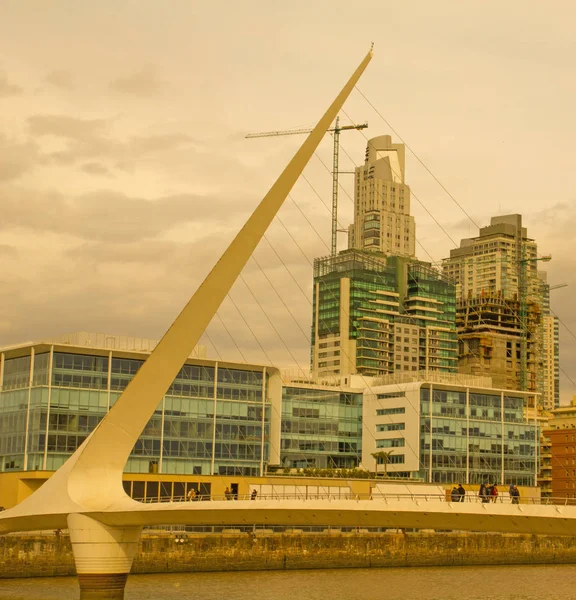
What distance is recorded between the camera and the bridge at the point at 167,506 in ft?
93.4

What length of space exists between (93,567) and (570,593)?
2088 cm

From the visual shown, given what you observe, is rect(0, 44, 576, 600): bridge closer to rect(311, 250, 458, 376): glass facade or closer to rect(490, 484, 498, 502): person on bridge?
rect(490, 484, 498, 502): person on bridge

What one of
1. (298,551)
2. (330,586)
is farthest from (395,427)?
(330,586)

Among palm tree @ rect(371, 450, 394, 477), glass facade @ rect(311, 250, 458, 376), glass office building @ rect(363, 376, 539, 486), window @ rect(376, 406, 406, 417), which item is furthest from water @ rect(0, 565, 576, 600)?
glass facade @ rect(311, 250, 458, 376)

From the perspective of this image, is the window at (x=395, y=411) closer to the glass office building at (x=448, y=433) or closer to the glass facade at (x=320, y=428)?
the glass office building at (x=448, y=433)

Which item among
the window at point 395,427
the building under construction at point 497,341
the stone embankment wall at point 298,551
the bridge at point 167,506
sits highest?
the building under construction at point 497,341

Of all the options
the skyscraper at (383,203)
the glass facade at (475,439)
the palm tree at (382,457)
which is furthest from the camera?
the skyscraper at (383,203)

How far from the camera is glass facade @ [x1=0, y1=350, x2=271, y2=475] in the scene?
63406 millimetres

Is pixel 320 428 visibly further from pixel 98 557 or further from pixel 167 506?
pixel 167 506

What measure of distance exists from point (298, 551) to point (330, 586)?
664 centimetres

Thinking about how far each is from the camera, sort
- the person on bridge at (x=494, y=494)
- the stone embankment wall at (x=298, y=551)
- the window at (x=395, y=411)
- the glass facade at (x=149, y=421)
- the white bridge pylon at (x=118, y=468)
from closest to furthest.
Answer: the person on bridge at (x=494, y=494) < the white bridge pylon at (x=118, y=468) < the stone embankment wall at (x=298, y=551) < the glass facade at (x=149, y=421) < the window at (x=395, y=411)

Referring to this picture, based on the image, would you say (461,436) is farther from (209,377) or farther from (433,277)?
(433,277)

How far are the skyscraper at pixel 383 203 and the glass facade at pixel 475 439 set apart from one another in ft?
334

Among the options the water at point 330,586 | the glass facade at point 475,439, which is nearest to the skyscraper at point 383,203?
the glass facade at point 475,439
